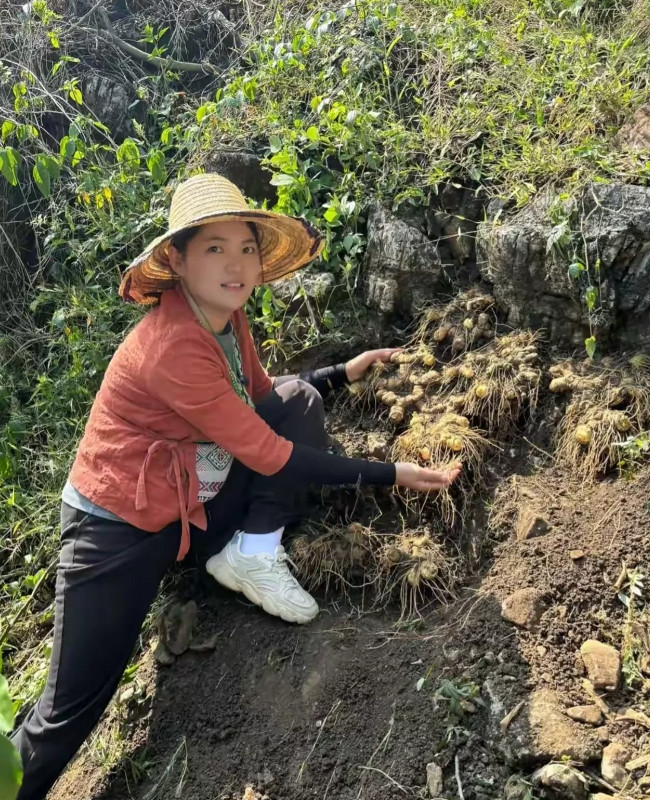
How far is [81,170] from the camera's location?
339 centimetres

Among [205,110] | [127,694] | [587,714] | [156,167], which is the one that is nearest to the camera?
[587,714]

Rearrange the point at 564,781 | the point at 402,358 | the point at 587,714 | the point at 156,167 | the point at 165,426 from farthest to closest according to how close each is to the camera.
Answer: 1. the point at 156,167
2. the point at 402,358
3. the point at 165,426
4. the point at 587,714
5. the point at 564,781

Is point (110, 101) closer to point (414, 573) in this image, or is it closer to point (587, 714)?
point (414, 573)

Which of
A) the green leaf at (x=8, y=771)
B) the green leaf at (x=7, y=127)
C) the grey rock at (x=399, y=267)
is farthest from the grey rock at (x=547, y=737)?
the green leaf at (x=7, y=127)

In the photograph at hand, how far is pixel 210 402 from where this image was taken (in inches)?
74.8

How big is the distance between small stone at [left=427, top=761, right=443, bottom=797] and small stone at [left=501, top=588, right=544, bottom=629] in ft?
1.28

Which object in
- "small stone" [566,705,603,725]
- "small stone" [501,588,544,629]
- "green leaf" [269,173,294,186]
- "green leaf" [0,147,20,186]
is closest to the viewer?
"small stone" [566,705,603,725]

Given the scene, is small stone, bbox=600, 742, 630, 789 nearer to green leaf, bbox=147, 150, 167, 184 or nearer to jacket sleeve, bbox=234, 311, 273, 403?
jacket sleeve, bbox=234, 311, 273, 403

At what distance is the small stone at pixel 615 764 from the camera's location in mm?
1411

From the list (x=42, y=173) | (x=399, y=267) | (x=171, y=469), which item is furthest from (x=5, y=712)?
(x=42, y=173)

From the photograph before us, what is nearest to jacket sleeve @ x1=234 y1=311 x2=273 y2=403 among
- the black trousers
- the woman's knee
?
the woman's knee

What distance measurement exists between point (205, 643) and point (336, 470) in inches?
25.2

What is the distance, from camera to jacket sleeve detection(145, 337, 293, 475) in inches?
74.2

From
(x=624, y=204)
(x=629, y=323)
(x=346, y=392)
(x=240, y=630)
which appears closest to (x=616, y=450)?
(x=629, y=323)
